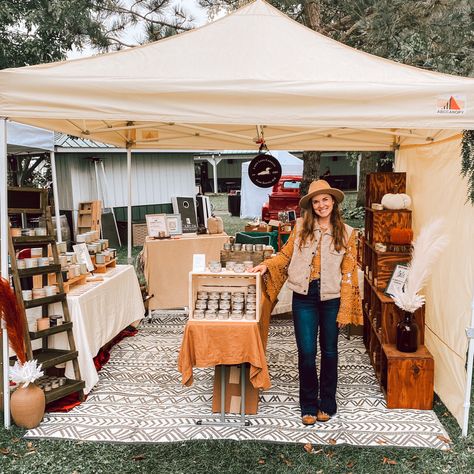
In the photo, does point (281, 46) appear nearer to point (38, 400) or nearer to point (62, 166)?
point (38, 400)

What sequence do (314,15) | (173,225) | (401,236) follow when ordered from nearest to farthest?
1. (401,236)
2. (173,225)
3. (314,15)

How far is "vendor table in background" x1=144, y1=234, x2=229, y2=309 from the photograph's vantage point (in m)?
6.28

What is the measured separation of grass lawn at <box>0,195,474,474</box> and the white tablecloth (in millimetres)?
825

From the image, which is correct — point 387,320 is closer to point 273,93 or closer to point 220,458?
point 220,458

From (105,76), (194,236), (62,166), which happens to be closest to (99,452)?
(105,76)

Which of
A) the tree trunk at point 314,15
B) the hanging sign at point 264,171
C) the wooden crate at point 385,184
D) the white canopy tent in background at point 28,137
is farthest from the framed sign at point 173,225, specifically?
the tree trunk at point 314,15

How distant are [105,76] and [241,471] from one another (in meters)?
2.75

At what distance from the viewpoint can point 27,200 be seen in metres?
3.84

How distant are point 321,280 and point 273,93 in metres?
1.35

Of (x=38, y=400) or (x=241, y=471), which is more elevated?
(x=38, y=400)

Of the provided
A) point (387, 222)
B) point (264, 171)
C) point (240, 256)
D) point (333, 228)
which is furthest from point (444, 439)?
point (264, 171)

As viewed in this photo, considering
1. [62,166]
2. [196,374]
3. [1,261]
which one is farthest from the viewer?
[62,166]

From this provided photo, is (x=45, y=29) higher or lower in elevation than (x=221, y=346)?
higher

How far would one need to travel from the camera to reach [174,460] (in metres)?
3.15
